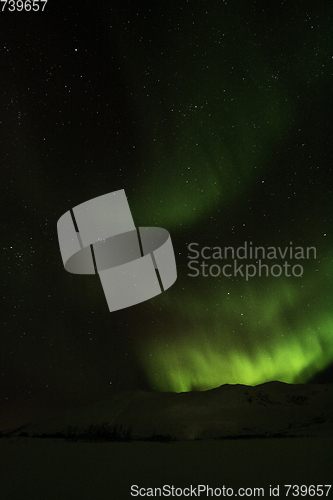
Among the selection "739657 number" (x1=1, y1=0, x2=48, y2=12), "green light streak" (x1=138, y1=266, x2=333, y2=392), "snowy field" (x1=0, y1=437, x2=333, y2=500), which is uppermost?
"739657 number" (x1=1, y1=0, x2=48, y2=12)

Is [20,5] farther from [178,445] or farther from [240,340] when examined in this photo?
[178,445]

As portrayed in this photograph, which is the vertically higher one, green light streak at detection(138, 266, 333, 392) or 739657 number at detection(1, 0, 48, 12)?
739657 number at detection(1, 0, 48, 12)

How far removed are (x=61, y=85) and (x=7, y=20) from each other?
1.57ft

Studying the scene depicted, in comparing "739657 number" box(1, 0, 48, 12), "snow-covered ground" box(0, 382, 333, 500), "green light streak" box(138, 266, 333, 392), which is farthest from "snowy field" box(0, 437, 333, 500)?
"739657 number" box(1, 0, 48, 12)

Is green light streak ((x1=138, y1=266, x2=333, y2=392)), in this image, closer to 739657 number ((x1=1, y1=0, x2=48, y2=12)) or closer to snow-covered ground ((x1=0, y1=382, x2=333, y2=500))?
snow-covered ground ((x1=0, y1=382, x2=333, y2=500))

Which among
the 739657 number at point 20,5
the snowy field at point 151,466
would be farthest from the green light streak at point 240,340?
the 739657 number at point 20,5

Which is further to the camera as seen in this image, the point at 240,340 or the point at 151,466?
the point at 240,340

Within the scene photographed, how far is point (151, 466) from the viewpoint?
8.91 feet

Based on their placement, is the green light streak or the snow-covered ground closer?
the snow-covered ground

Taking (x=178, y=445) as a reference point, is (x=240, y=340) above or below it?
above

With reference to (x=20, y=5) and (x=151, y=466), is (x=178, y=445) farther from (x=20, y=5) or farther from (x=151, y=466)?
(x=20, y=5)

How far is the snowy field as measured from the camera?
264cm

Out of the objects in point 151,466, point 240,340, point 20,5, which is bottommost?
point 151,466

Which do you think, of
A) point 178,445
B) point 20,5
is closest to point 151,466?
point 178,445
